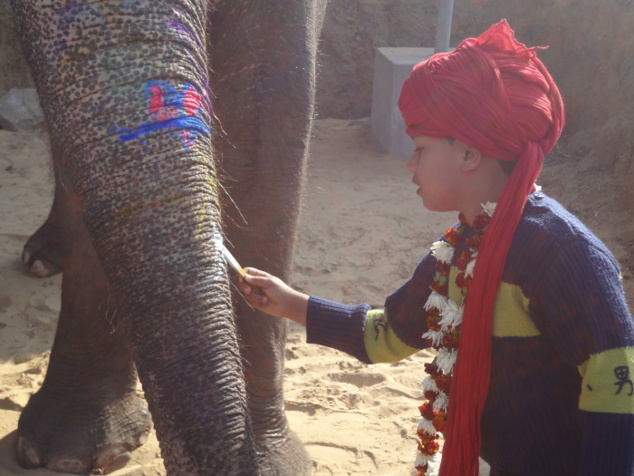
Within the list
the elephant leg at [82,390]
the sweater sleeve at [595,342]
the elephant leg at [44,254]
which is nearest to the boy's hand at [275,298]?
the sweater sleeve at [595,342]

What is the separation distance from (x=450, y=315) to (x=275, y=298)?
46 centimetres

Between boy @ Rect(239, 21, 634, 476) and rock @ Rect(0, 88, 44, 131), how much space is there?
523 centimetres

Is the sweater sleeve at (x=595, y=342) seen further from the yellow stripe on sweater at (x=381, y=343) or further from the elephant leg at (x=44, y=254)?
the elephant leg at (x=44, y=254)

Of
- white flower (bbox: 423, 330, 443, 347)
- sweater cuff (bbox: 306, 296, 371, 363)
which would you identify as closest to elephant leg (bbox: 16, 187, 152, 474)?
sweater cuff (bbox: 306, 296, 371, 363)

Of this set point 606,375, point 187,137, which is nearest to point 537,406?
point 606,375

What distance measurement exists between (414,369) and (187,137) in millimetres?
2098

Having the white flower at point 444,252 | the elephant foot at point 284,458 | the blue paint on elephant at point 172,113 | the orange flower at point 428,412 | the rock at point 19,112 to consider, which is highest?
the blue paint on elephant at point 172,113

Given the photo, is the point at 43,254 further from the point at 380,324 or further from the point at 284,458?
the point at 380,324

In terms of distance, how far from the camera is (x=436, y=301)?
204 cm

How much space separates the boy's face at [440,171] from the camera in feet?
6.26

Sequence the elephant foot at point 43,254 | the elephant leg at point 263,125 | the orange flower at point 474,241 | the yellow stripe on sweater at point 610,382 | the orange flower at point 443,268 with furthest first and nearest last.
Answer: the elephant foot at point 43,254, the elephant leg at point 263,125, the orange flower at point 443,268, the orange flower at point 474,241, the yellow stripe on sweater at point 610,382

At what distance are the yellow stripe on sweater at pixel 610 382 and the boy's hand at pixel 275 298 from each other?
0.74m

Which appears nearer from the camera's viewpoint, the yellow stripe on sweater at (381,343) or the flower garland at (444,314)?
the flower garland at (444,314)

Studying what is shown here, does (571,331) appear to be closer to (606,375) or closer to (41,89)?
(606,375)
